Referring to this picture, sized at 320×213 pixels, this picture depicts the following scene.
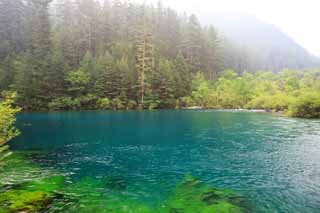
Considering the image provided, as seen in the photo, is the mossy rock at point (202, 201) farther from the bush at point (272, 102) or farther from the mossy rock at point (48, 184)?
the bush at point (272, 102)

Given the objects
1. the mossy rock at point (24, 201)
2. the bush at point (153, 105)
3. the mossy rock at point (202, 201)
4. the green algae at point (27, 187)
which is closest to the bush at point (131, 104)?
the bush at point (153, 105)

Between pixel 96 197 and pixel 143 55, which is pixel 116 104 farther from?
pixel 96 197

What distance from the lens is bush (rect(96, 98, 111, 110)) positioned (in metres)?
63.0

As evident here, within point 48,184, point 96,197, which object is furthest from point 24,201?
point 96,197

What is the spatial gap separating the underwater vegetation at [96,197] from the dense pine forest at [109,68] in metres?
47.5

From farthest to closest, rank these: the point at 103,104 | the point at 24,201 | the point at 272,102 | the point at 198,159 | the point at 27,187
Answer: the point at 103,104
the point at 272,102
the point at 198,159
the point at 27,187
the point at 24,201

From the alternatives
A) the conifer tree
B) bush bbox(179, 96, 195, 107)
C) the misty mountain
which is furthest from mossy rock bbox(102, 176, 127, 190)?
the misty mountain

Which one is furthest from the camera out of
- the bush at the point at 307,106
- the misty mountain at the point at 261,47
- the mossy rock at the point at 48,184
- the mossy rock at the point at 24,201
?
the misty mountain at the point at 261,47

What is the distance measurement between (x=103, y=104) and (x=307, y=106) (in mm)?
43338

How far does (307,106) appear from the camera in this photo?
42.5 m

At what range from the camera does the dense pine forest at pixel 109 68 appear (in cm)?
5973

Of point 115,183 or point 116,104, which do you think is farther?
point 116,104

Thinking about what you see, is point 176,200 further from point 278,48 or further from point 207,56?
point 278,48

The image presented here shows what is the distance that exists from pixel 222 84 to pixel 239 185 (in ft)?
206
